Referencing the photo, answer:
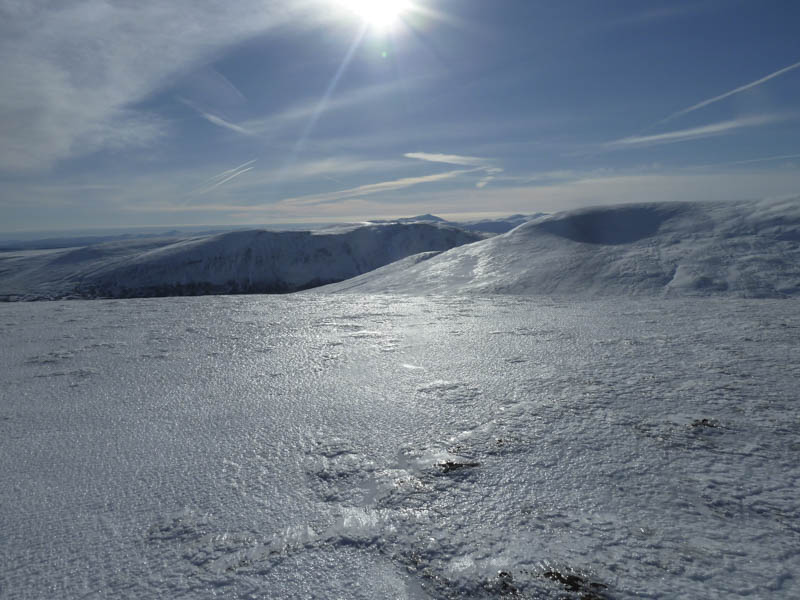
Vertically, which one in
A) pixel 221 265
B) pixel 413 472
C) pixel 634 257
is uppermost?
pixel 634 257

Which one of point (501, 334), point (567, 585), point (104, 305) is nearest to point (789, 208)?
point (501, 334)

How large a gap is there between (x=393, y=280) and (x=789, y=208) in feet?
42.0

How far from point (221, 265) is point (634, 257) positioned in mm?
59989

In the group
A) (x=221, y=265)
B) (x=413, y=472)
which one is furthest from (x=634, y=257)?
(x=221, y=265)

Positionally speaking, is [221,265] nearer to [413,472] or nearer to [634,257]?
[634,257]

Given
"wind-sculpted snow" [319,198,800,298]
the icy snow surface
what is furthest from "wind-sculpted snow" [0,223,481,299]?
the icy snow surface

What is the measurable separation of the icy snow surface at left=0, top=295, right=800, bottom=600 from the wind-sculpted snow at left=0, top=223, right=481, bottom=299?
56.1m

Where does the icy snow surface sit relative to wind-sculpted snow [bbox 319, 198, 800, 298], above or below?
below

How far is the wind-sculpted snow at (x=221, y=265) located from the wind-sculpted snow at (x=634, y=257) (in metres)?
46.4

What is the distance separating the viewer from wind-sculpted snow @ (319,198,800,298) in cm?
1007

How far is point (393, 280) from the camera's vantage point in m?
15.9

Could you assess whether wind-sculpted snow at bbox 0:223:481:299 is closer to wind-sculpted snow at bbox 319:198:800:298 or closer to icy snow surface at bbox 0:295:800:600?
wind-sculpted snow at bbox 319:198:800:298

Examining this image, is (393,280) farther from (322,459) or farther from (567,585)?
(567,585)

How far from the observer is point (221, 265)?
61688 millimetres
